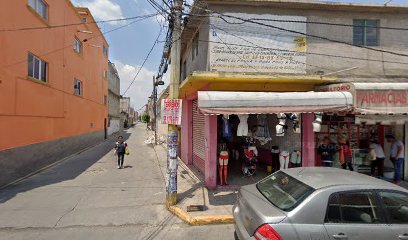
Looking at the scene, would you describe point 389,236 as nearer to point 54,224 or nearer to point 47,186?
point 54,224

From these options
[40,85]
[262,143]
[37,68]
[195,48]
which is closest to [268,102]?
[262,143]

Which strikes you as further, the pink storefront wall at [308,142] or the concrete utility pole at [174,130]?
the pink storefront wall at [308,142]

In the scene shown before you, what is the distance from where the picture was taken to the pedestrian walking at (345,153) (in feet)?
29.0

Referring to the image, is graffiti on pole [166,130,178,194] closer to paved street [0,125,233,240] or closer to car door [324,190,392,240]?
paved street [0,125,233,240]

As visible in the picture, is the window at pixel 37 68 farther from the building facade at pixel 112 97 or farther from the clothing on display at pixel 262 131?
the building facade at pixel 112 97

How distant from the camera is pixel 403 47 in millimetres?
9375

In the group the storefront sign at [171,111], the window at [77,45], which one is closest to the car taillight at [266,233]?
the storefront sign at [171,111]

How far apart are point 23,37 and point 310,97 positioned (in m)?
10.4

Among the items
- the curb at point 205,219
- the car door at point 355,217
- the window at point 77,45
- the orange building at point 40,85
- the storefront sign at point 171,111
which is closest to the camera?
the car door at point 355,217

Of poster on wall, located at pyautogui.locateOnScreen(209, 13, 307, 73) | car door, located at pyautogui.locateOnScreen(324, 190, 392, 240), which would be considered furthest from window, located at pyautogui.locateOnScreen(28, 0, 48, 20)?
car door, located at pyautogui.locateOnScreen(324, 190, 392, 240)

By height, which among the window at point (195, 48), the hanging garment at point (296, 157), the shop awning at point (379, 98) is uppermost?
the window at point (195, 48)

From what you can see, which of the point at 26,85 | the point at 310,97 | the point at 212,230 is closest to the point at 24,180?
the point at 26,85

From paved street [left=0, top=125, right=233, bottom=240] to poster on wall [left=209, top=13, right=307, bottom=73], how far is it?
4.81 meters

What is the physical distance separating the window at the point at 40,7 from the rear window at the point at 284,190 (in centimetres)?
1150
